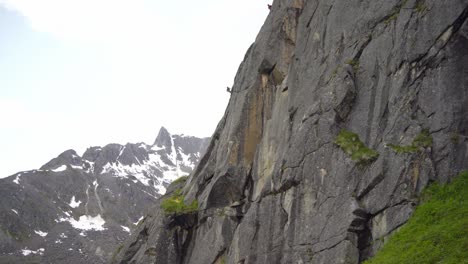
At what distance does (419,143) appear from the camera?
29.7 meters

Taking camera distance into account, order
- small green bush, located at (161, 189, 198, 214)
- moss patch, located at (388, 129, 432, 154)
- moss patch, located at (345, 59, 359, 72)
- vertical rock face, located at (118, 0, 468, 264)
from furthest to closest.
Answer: small green bush, located at (161, 189, 198, 214), moss patch, located at (345, 59, 359, 72), vertical rock face, located at (118, 0, 468, 264), moss patch, located at (388, 129, 432, 154)

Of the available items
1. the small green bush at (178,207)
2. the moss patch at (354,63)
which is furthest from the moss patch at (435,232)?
the small green bush at (178,207)

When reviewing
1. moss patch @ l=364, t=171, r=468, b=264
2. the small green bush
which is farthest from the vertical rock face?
moss patch @ l=364, t=171, r=468, b=264

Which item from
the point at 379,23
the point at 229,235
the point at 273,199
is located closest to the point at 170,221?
the point at 229,235

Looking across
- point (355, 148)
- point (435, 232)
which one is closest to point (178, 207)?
point (355, 148)

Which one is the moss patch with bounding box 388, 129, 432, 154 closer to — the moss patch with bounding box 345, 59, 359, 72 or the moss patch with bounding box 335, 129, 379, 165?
the moss patch with bounding box 335, 129, 379, 165

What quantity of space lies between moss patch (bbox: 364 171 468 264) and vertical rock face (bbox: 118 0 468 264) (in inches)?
41.1

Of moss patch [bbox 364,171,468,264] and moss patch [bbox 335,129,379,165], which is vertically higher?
moss patch [bbox 335,129,379,165]

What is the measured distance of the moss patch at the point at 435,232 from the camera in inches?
904

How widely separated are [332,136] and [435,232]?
12844 mm

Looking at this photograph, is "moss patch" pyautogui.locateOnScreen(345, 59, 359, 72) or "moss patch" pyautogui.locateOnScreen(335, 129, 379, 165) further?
"moss patch" pyautogui.locateOnScreen(345, 59, 359, 72)

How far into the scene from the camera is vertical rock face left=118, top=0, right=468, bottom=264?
2984 cm

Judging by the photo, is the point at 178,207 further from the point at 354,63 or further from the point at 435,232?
the point at 435,232

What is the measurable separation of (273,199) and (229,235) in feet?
31.7
